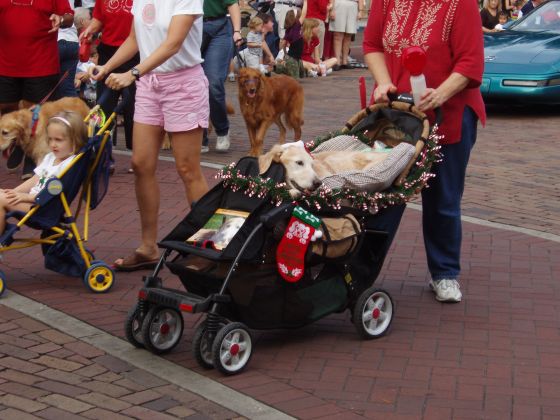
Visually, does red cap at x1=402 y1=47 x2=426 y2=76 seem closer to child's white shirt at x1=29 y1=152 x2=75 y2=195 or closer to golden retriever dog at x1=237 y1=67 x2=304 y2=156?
child's white shirt at x1=29 y1=152 x2=75 y2=195

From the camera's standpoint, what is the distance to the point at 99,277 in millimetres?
6379

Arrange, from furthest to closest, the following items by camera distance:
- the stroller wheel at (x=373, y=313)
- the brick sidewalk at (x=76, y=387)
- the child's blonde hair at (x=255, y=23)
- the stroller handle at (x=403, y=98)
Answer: the child's blonde hair at (x=255, y=23)
the stroller handle at (x=403, y=98)
the stroller wheel at (x=373, y=313)
the brick sidewalk at (x=76, y=387)

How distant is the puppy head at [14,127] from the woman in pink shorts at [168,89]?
1.20 m

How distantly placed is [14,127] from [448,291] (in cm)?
334

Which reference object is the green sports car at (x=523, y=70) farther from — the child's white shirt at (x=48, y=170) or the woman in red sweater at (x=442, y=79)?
the child's white shirt at (x=48, y=170)

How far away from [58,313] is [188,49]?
1.75 metres

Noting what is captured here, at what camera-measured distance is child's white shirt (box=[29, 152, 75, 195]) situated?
624 cm

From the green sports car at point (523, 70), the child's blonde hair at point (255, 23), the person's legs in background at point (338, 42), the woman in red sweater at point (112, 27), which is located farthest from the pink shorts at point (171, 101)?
the person's legs in background at point (338, 42)

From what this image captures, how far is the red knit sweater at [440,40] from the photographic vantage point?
5.87m

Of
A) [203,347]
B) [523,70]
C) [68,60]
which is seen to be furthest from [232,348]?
[523,70]

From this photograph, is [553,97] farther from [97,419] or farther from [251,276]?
[97,419]

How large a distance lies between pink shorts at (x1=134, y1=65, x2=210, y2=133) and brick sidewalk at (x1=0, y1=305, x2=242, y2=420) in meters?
1.55

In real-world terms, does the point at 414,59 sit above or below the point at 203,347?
above

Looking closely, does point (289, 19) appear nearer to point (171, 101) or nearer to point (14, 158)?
point (14, 158)
